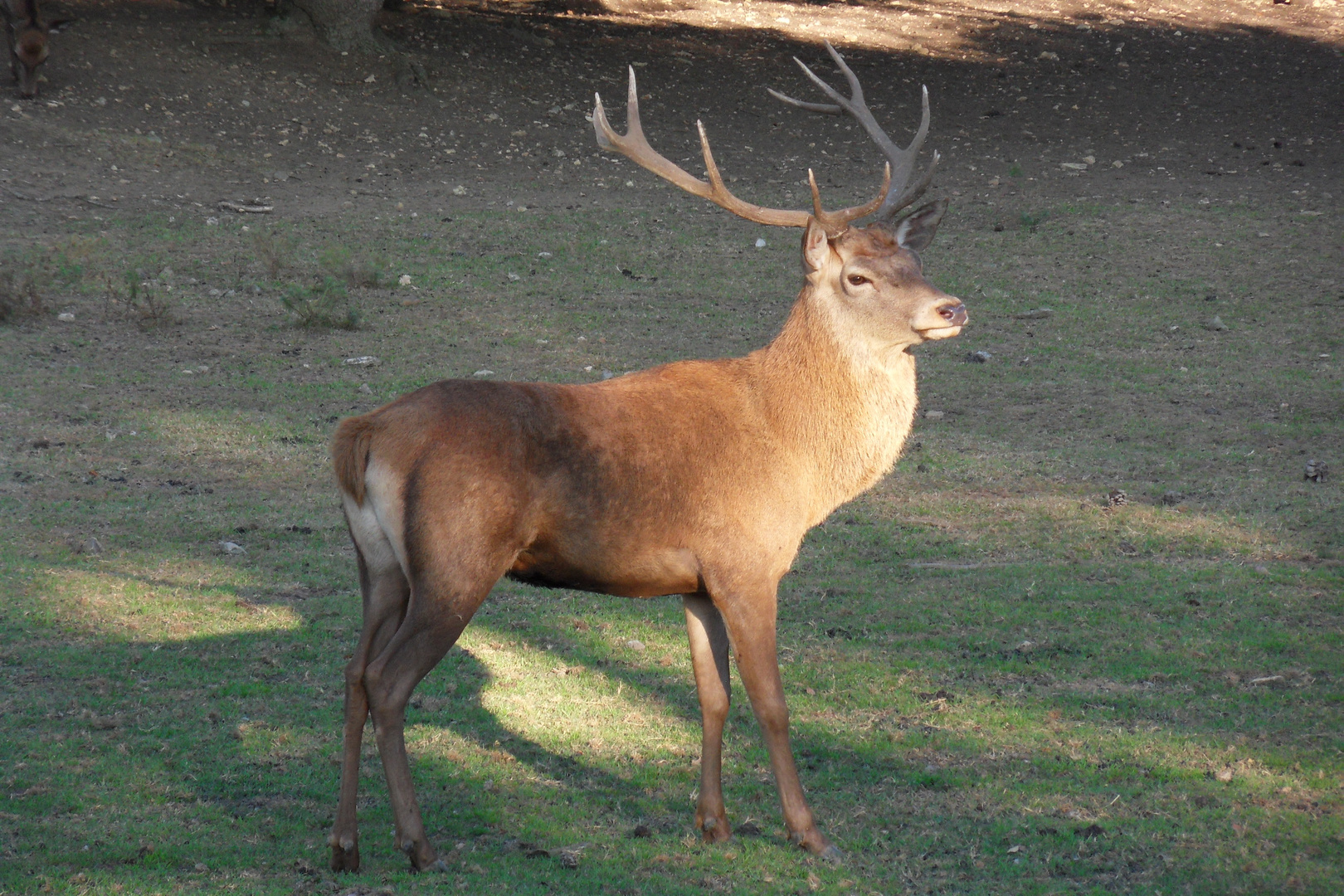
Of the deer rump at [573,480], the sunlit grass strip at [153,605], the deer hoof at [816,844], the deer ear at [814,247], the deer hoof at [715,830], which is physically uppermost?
the deer ear at [814,247]

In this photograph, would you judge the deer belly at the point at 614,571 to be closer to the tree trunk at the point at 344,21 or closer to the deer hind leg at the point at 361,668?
the deer hind leg at the point at 361,668

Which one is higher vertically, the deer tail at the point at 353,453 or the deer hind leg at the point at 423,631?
the deer tail at the point at 353,453

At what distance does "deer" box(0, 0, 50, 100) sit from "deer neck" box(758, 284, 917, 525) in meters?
13.2

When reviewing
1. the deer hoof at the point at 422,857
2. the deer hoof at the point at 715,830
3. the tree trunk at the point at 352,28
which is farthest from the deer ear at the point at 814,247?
the tree trunk at the point at 352,28

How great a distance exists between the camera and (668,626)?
6.77m

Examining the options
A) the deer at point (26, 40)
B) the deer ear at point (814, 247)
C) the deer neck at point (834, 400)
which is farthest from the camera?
the deer at point (26, 40)

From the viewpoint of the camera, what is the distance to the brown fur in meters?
4.30

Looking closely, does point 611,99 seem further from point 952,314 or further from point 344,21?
point 952,314

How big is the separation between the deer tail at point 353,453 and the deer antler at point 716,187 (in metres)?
1.58

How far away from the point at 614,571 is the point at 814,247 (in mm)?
1453

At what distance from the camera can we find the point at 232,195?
1446 centimetres

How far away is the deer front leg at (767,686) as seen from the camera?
180 inches

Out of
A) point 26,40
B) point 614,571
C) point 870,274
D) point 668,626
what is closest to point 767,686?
point 614,571

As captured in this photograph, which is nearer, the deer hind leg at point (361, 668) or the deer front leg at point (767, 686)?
the deer hind leg at point (361, 668)
